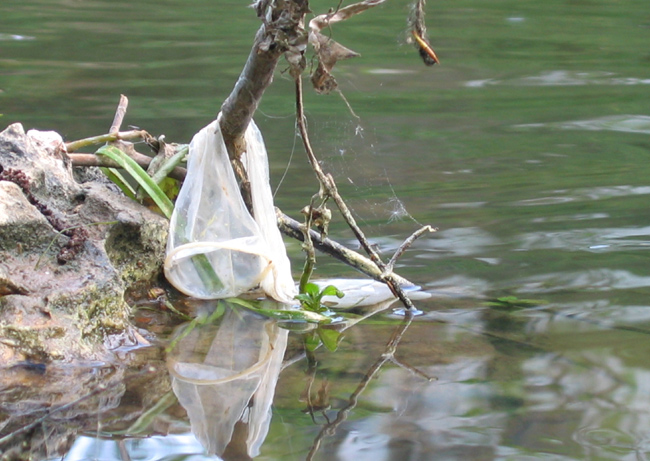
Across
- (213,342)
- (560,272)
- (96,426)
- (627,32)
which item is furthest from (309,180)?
(627,32)

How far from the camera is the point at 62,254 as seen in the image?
2.48 metres

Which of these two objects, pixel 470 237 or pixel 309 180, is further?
pixel 309 180

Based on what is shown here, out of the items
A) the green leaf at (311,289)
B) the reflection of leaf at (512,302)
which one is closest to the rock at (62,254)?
the green leaf at (311,289)

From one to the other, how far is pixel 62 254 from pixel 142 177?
0.45 metres

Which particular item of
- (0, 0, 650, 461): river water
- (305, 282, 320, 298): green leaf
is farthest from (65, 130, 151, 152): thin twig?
(305, 282, 320, 298): green leaf

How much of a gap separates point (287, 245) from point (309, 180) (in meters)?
0.94

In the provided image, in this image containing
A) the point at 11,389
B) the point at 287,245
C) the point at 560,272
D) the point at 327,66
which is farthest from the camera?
the point at 287,245

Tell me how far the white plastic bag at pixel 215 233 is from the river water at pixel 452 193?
25cm

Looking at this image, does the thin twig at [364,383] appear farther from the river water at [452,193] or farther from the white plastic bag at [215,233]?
the white plastic bag at [215,233]

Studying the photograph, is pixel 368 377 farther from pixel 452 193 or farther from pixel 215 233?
pixel 452 193

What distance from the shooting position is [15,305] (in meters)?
2.28

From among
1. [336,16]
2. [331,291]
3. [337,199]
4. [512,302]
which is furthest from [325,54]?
[512,302]

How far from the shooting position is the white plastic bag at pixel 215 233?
2.73 meters

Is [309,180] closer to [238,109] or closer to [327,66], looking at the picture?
[238,109]
